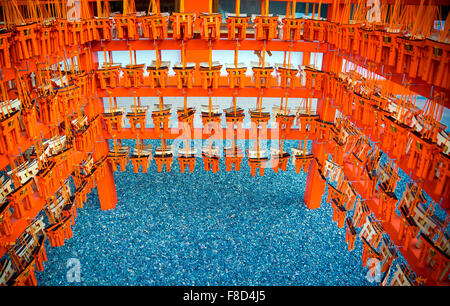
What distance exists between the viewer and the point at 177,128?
437cm

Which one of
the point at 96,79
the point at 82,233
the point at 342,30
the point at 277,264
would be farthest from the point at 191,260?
the point at 342,30

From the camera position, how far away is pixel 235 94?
4184mm

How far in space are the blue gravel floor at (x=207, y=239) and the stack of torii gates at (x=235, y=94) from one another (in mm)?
432

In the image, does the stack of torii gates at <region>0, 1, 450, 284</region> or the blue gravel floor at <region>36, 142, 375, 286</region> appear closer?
the stack of torii gates at <region>0, 1, 450, 284</region>

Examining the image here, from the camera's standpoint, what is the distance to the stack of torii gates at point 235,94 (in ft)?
7.89

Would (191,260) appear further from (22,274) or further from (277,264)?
(22,274)

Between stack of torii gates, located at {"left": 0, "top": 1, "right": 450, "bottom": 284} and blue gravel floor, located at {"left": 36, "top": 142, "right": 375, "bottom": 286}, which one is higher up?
stack of torii gates, located at {"left": 0, "top": 1, "right": 450, "bottom": 284}

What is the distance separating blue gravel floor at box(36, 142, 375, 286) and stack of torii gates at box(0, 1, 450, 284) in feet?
1.42

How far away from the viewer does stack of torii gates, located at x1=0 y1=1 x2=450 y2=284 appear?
240 cm

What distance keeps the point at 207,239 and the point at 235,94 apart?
5.99 ft

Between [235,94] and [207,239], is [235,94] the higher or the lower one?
the higher one

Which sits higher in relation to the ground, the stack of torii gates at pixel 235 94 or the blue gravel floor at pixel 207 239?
the stack of torii gates at pixel 235 94

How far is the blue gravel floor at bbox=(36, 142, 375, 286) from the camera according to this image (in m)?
3.60

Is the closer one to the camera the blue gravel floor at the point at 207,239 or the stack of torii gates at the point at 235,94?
the stack of torii gates at the point at 235,94
